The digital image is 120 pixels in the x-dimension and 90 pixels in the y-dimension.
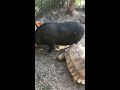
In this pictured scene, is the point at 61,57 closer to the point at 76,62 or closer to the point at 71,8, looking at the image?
the point at 76,62

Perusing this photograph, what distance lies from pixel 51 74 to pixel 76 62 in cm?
38

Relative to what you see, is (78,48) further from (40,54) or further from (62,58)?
(40,54)

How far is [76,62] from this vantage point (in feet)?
10.2

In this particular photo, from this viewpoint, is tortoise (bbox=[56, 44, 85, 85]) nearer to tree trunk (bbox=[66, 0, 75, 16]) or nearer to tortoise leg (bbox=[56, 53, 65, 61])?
tortoise leg (bbox=[56, 53, 65, 61])

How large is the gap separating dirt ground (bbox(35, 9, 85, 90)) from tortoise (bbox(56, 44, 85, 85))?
9 cm

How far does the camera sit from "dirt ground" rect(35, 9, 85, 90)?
3036mm

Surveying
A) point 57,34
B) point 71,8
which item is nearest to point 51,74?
point 57,34

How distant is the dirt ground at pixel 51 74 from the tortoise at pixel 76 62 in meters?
0.09

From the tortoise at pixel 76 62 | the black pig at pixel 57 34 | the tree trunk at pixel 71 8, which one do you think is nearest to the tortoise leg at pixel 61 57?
the tortoise at pixel 76 62

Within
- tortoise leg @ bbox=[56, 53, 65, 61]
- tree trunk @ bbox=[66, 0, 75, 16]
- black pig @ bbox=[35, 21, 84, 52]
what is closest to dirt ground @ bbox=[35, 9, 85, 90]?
tortoise leg @ bbox=[56, 53, 65, 61]
